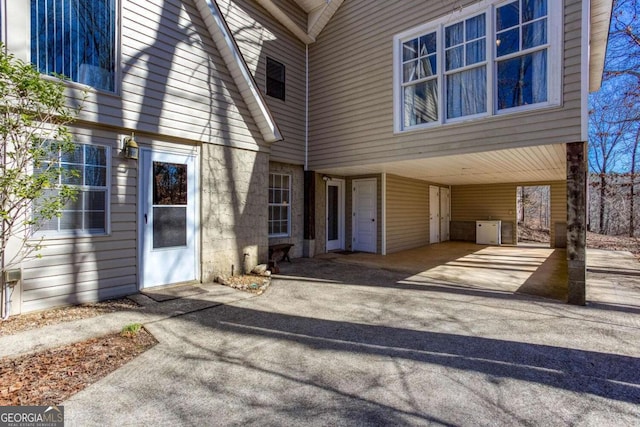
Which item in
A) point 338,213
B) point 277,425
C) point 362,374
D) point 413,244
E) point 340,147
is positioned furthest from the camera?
point 413,244

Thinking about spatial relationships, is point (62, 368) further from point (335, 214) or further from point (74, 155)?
point (335, 214)

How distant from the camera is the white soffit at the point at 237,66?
574cm

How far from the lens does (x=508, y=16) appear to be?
553cm

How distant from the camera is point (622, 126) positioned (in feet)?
46.5

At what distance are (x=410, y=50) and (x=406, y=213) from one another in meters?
5.23

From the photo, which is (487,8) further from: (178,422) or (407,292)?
(178,422)

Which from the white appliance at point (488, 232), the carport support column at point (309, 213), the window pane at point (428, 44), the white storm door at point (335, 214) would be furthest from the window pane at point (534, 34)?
the white appliance at point (488, 232)

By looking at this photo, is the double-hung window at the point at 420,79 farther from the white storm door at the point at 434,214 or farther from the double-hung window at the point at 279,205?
the white storm door at the point at 434,214

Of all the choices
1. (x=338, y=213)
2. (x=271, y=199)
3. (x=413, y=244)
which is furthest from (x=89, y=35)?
(x=413, y=244)

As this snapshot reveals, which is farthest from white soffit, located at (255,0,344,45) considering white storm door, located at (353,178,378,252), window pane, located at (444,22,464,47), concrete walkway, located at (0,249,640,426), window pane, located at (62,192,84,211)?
concrete walkway, located at (0,249,640,426)

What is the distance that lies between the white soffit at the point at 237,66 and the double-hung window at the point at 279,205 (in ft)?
5.44

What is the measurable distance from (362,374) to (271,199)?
19.2 ft

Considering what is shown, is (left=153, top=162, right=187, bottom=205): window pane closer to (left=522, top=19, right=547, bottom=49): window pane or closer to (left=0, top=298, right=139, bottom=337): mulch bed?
(left=0, top=298, right=139, bottom=337): mulch bed

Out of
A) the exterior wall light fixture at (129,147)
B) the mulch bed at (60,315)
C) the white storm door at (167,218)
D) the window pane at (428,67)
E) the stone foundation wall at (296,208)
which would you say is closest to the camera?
the mulch bed at (60,315)
